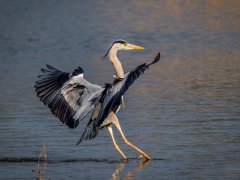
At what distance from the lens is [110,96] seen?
324 inches

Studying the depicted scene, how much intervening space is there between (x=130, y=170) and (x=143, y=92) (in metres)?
4.44

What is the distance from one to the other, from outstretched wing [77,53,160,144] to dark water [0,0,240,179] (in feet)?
1.11

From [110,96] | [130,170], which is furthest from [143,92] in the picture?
[130,170]

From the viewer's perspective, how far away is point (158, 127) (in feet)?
32.8

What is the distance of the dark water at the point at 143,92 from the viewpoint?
8421 millimetres

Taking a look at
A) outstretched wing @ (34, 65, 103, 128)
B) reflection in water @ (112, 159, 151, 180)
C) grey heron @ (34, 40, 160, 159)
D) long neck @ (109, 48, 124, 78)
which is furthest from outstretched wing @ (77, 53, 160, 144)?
long neck @ (109, 48, 124, 78)

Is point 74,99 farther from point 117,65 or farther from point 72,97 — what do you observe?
point 117,65

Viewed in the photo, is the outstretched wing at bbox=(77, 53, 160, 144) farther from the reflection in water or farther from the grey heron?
the reflection in water

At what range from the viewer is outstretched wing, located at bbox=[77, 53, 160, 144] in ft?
26.0

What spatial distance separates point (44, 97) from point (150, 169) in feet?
5.47

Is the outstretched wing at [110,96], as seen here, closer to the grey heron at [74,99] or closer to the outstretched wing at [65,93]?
the grey heron at [74,99]

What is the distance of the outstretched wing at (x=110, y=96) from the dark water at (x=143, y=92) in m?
0.34

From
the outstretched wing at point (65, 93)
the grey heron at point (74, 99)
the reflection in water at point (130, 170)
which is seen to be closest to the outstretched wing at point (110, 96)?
the grey heron at point (74, 99)

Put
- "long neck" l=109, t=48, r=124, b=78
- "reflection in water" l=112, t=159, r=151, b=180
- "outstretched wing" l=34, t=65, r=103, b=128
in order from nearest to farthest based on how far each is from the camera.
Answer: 1. "reflection in water" l=112, t=159, r=151, b=180
2. "outstretched wing" l=34, t=65, r=103, b=128
3. "long neck" l=109, t=48, r=124, b=78
